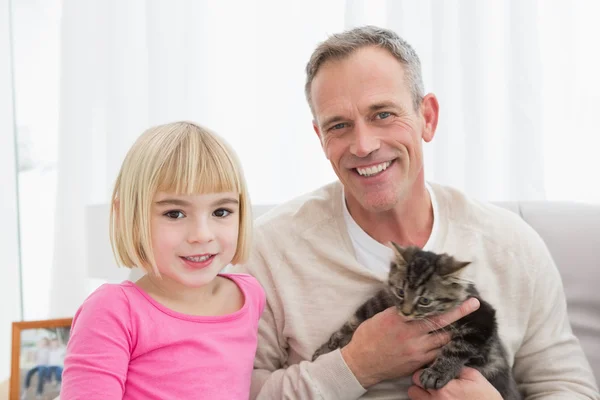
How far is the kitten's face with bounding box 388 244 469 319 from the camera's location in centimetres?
166

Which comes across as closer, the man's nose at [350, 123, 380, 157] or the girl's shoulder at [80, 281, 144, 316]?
the girl's shoulder at [80, 281, 144, 316]

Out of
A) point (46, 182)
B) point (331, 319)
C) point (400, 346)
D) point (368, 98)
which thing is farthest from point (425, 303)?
point (46, 182)

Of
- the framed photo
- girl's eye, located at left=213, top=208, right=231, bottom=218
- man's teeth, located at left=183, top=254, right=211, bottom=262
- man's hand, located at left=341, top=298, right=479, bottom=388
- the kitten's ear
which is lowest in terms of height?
the framed photo

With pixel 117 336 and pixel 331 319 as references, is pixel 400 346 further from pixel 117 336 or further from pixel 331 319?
pixel 117 336

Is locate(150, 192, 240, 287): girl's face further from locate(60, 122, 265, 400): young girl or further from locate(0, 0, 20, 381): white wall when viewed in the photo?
locate(0, 0, 20, 381): white wall

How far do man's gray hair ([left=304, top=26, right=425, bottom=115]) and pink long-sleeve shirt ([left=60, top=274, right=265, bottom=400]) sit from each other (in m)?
0.83

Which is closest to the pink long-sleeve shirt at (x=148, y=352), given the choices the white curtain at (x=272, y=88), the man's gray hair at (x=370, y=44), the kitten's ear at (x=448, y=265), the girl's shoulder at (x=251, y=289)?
the girl's shoulder at (x=251, y=289)

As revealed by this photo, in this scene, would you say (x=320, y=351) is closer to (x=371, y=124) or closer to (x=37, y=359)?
(x=371, y=124)

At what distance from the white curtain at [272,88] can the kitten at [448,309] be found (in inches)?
60.9

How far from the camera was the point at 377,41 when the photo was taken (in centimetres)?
188

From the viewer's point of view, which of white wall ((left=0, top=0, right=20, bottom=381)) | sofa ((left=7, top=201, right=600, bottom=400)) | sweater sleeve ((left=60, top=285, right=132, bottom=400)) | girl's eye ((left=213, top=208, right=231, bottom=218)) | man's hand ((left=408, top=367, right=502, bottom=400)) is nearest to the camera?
sweater sleeve ((left=60, top=285, right=132, bottom=400))

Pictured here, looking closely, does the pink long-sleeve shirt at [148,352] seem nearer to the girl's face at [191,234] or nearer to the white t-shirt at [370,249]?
the girl's face at [191,234]

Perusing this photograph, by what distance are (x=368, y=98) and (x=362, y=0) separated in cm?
156

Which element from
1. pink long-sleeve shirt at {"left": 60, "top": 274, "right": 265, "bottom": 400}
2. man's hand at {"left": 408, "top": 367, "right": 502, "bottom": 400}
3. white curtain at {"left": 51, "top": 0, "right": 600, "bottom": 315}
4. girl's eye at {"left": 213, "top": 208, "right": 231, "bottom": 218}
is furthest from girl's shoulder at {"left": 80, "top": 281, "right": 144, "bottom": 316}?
white curtain at {"left": 51, "top": 0, "right": 600, "bottom": 315}
